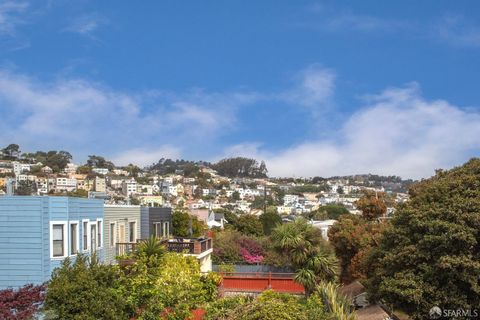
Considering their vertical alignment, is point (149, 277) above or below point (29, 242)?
below

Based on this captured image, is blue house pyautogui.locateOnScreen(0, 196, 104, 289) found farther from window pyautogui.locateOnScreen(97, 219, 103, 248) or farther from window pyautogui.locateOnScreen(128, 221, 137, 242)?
window pyautogui.locateOnScreen(128, 221, 137, 242)

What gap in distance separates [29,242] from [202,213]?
58.2m

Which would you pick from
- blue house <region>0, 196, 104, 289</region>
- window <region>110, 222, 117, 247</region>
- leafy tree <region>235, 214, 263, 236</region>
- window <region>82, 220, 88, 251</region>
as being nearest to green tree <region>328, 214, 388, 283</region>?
window <region>110, 222, 117, 247</region>

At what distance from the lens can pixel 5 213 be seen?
17.4 metres

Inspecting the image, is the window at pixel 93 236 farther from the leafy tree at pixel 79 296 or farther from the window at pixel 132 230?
the window at pixel 132 230

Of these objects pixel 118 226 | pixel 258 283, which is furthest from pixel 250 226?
pixel 118 226

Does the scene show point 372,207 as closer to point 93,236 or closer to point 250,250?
point 250,250

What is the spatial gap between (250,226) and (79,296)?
45511mm

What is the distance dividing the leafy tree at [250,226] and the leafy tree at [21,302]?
44339 mm

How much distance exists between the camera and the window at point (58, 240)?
17.9 m

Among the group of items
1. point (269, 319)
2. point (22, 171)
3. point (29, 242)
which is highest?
point (22, 171)

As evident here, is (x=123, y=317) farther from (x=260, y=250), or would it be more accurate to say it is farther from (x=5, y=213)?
(x=260, y=250)

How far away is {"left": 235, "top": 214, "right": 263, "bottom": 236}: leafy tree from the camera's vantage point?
5902 cm

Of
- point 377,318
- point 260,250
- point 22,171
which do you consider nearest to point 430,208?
point 377,318
